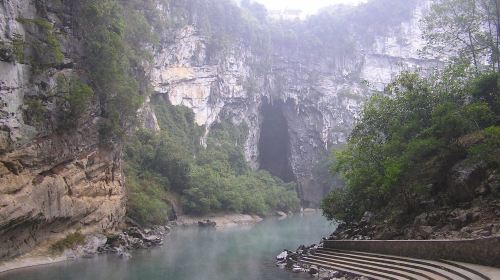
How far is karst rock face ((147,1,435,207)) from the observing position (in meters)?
78.8

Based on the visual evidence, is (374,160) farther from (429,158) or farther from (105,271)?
(105,271)

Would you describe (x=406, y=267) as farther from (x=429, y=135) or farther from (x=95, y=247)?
(x=95, y=247)

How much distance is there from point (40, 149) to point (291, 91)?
74.2 metres

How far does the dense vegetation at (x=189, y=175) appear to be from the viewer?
157 ft

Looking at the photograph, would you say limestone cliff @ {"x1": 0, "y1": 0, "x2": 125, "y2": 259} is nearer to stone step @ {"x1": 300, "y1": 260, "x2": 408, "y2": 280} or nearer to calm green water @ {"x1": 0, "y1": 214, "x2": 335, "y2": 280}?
calm green water @ {"x1": 0, "y1": 214, "x2": 335, "y2": 280}

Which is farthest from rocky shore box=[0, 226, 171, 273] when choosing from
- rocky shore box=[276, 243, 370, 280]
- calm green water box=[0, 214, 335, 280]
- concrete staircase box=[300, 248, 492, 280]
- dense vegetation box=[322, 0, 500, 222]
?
dense vegetation box=[322, 0, 500, 222]

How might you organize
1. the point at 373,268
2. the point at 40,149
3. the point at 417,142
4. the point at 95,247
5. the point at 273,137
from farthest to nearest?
the point at 273,137 < the point at 95,247 < the point at 40,149 < the point at 417,142 < the point at 373,268

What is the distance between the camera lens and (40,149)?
25.1 meters

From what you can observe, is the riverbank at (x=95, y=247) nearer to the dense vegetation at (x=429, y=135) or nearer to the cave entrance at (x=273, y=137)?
the dense vegetation at (x=429, y=135)

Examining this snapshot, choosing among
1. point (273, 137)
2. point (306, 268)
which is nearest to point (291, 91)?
point (273, 137)

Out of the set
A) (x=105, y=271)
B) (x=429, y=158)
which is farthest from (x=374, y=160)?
(x=105, y=271)

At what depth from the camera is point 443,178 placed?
19125mm

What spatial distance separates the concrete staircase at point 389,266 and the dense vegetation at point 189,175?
2174 centimetres

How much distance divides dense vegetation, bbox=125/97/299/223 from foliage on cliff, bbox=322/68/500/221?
67.9ft
